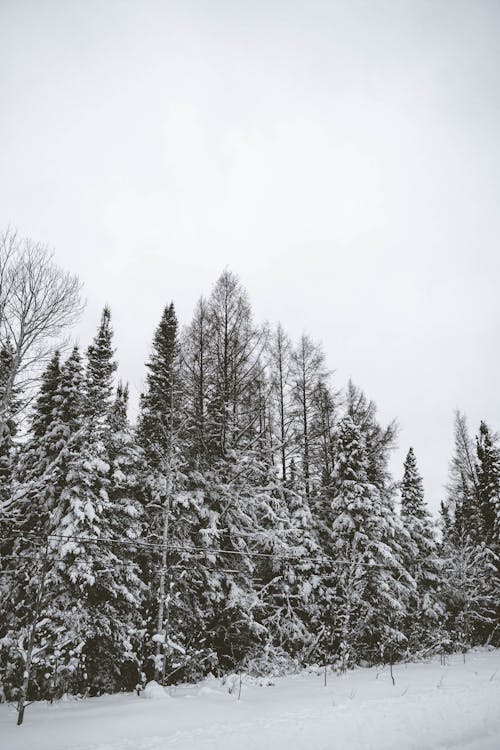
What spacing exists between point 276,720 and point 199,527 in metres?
8.48

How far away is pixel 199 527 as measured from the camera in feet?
57.3

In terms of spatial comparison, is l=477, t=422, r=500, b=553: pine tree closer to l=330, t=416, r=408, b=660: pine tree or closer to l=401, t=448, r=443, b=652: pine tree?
l=401, t=448, r=443, b=652: pine tree

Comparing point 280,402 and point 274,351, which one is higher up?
point 274,351

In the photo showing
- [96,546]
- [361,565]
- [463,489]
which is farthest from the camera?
[463,489]

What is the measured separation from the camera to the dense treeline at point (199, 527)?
45.4ft

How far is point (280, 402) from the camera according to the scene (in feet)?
75.4

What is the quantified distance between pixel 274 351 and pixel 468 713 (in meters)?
17.1

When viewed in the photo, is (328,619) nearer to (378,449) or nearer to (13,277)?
(378,449)

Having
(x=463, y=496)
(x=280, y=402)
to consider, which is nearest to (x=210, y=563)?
(x=280, y=402)

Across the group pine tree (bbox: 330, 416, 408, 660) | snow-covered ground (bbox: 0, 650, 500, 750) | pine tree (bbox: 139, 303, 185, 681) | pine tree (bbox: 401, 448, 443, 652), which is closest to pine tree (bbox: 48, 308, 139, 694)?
pine tree (bbox: 139, 303, 185, 681)

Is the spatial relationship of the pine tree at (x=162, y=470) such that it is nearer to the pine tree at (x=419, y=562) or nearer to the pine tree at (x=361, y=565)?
the pine tree at (x=361, y=565)

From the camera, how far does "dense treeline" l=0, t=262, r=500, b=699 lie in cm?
1383

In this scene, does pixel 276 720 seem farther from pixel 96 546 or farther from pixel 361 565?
pixel 361 565

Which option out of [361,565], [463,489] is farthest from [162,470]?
[463,489]
